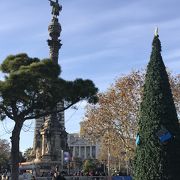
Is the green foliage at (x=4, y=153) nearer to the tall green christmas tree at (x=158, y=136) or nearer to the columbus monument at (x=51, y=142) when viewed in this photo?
the columbus monument at (x=51, y=142)

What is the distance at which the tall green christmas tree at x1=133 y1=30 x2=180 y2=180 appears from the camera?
1845cm

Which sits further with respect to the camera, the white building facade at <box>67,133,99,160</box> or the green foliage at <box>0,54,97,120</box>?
the white building facade at <box>67,133,99,160</box>

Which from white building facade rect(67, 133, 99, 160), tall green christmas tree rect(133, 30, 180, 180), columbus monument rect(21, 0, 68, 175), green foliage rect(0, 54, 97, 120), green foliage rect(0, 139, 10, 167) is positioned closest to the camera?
tall green christmas tree rect(133, 30, 180, 180)

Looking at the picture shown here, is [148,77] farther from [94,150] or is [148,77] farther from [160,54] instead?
[94,150]

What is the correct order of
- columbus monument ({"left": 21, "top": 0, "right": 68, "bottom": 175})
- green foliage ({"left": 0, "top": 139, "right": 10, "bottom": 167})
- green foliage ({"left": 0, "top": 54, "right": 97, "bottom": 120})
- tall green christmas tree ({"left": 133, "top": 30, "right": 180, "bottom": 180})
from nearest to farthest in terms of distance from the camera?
tall green christmas tree ({"left": 133, "top": 30, "right": 180, "bottom": 180}) < green foliage ({"left": 0, "top": 54, "right": 97, "bottom": 120}) < columbus monument ({"left": 21, "top": 0, "right": 68, "bottom": 175}) < green foliage ({"left": 0, "top": 139, "right": 10, "bottom": 167})

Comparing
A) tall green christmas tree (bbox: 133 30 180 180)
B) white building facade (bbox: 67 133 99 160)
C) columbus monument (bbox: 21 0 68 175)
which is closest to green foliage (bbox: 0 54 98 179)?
tall green christmas tree (bbox: 133 30 180 180)

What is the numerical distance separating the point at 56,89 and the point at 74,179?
1239cm

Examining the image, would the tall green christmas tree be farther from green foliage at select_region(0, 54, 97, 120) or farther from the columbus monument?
the columbus monument

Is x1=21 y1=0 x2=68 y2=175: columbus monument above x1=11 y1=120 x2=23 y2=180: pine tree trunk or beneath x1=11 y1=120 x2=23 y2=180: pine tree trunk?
above

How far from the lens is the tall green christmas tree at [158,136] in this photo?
18.5 meters

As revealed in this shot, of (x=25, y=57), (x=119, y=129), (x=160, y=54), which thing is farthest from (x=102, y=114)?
(x=160, y=54)

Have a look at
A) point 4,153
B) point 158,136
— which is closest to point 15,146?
point 158,136

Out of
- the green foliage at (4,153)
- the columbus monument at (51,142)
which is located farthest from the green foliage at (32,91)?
the green foliage at (4,153)

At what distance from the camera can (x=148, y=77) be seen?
1942 centimetres
